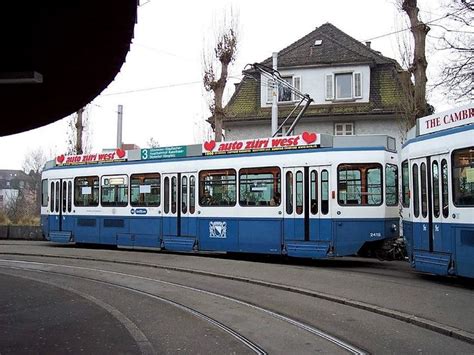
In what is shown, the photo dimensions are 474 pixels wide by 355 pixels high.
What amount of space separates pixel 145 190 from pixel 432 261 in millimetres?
10445

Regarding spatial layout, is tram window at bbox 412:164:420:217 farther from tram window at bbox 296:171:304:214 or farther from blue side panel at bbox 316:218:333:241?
tram window at bbox 296:171:304:214

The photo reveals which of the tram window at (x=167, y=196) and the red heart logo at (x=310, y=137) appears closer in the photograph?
the red heart logo at (x=310, y=137)

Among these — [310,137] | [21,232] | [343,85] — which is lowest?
[21,232]

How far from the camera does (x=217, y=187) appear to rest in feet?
56.2

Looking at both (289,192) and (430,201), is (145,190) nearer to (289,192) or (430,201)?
(289,192)

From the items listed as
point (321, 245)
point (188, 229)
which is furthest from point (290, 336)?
point (188, 229)

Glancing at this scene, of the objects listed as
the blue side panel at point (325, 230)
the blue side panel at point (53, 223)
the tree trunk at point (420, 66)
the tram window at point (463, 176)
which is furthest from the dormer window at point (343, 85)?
the tram window at point (463, 176)

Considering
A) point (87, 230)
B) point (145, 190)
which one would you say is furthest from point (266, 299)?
→ point (87, 230)

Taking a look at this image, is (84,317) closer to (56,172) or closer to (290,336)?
(290,336)

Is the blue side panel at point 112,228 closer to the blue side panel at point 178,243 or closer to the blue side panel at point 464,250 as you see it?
the blue side panel at point 178,243

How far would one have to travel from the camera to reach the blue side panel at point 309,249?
14617 millimetres

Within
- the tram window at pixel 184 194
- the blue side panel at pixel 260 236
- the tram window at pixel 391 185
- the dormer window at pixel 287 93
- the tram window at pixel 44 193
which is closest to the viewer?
the tram window at pixel 391 185

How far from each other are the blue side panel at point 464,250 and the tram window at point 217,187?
7.23m

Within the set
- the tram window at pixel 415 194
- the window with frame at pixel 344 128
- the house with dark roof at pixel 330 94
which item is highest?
the house with dark roof at pixel 330 94
